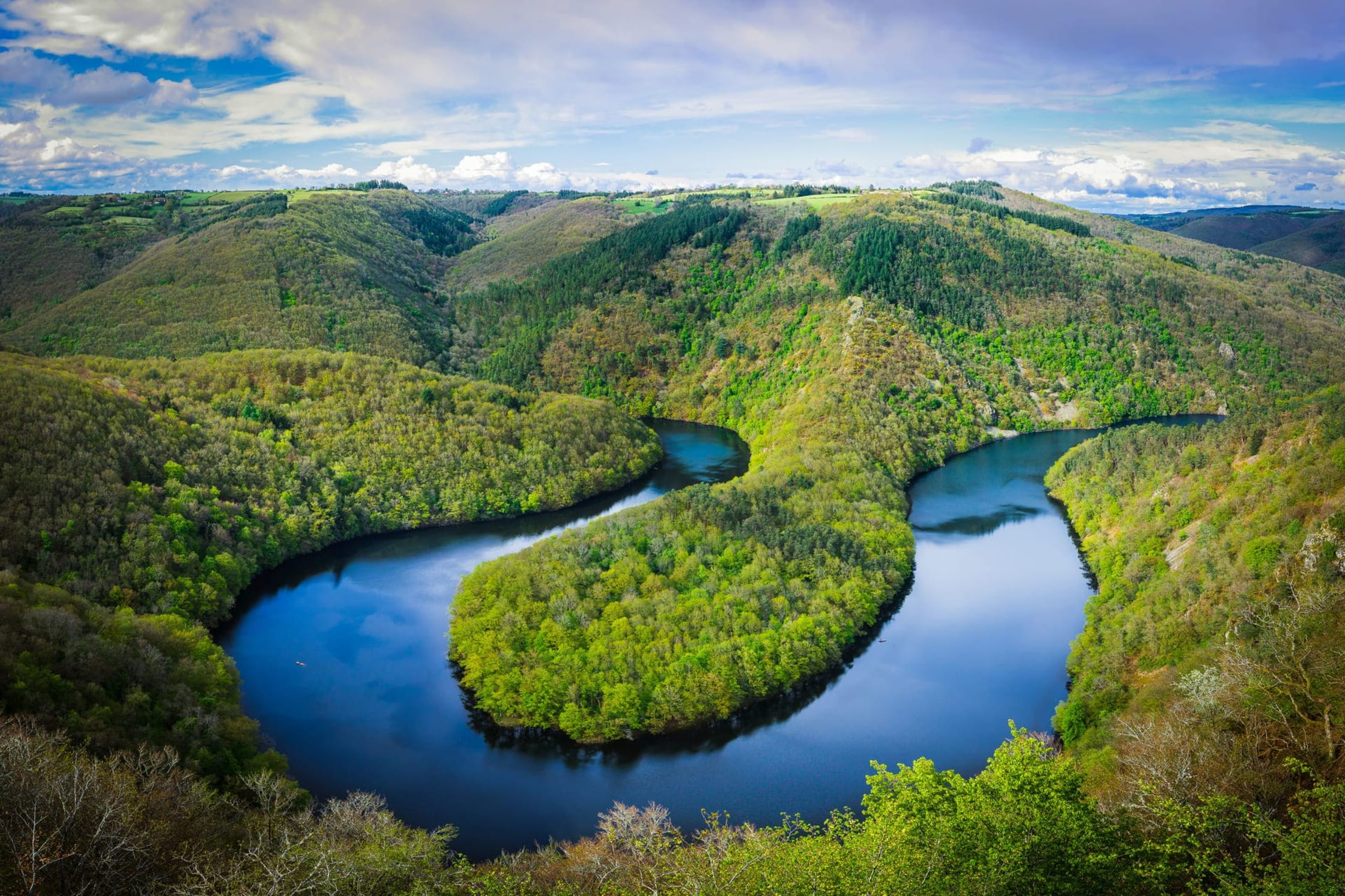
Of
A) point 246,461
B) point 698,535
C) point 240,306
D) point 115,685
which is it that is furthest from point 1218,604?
point 240,306

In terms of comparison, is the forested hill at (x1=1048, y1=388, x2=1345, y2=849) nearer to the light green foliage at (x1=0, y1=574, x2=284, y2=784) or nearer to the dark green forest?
the dark green forest

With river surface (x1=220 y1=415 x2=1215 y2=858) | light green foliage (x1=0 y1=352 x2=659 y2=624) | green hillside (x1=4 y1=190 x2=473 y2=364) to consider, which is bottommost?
river surface (x1=220 y1=415 x2=1215 y2=858)

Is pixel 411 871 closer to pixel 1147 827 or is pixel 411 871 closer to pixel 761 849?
pixel 761 849

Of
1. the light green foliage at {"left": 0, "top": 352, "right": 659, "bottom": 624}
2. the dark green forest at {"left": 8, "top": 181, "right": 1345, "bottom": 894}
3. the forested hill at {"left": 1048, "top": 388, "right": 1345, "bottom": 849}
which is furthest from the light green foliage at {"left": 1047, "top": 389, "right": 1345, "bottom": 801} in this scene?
the light green foliage at {"left": 0, "top": 352, "right": 659, "bottom": 624}

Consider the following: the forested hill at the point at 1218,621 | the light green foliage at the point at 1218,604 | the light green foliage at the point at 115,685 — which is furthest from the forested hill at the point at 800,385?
the forested hill at the point at 1218,621

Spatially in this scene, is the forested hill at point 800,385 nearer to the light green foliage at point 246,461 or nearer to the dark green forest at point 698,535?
the dark green forest at point 698,535
